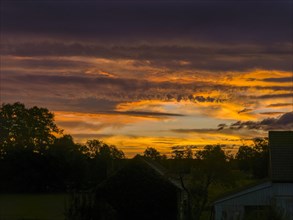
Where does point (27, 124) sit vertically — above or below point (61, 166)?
above

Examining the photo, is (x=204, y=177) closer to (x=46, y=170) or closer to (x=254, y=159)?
(x=46, y=170)

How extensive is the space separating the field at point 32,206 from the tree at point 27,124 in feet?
97.8

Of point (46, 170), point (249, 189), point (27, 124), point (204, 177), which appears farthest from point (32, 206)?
point (27, 124)

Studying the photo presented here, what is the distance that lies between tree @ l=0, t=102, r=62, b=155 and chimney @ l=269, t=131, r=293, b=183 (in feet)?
153

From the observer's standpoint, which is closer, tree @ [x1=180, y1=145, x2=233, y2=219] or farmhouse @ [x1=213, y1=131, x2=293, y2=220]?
tree @ [x1=180, y1=145, x2=233, y2=219]

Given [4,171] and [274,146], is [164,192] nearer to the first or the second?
[274,146]

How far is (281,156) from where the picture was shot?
42.0 meters

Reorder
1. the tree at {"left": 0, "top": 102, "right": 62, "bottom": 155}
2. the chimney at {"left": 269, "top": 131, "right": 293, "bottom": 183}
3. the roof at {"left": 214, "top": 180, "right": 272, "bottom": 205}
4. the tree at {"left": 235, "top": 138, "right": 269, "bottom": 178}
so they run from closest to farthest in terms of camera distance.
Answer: the chimney at {"left": 269, "top": 131, "right": 293, "bottom": 183}
the roof at {"left": 214, "top": 180, "right": 272, "bottom": 205}
the tree at {"left": 235, "top": 138, "right": 269, "bottom": 178}
the tree at {"left": 0, "top": 102, "right": 62, "bottom": 155}

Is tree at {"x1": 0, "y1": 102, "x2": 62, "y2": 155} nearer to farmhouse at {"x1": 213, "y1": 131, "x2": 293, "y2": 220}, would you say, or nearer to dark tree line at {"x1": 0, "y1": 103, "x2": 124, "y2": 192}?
Answer: dark tree line at {"x1": 0, "y1": 103, "x2": 124, "y2": 192}

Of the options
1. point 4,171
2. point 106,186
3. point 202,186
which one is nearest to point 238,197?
point 106,186

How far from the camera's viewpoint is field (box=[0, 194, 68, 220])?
4606cm

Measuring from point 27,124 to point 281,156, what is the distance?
55.6 metres

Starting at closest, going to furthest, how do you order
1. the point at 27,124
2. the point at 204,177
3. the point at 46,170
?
the point at 204,177, the point at 46,170, the point at 27,124

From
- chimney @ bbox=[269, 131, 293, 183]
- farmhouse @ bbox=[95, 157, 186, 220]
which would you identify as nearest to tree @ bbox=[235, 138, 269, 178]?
chimney @ bbox=[269, 131, 293, 183]
